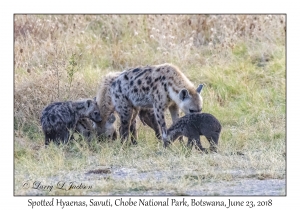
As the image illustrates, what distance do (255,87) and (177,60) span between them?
1545 mm

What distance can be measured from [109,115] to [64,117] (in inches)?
31.2

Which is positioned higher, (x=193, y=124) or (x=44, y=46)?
(x=44, y=46)

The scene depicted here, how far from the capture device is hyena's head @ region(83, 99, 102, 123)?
10258 millimetres

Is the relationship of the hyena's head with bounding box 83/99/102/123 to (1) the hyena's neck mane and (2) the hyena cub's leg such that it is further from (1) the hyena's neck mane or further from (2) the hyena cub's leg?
(2) the hyena cub's leg

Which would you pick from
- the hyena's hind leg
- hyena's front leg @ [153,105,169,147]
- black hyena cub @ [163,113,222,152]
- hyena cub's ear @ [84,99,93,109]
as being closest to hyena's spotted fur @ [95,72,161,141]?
hyena cub's ear @ [84,99,93,109]

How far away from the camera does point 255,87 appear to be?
12383mm

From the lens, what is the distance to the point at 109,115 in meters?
10.5

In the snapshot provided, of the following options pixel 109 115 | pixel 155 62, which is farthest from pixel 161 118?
pixel 155 62

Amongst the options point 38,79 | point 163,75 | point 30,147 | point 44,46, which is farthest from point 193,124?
point 44,46

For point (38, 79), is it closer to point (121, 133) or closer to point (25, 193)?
point (121, 133)

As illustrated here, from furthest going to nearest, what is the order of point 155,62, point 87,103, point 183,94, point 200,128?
point 155,62
point 87,103
point 183,94
point 200,128

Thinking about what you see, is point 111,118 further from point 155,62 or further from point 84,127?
point 155,62
